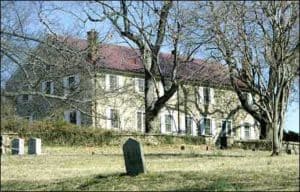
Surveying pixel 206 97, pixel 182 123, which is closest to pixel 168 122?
pixel 182 123

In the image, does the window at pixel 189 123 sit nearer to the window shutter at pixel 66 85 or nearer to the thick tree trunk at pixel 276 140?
the thick tree trunk at pixel 276 140

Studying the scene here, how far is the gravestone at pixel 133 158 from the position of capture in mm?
14094

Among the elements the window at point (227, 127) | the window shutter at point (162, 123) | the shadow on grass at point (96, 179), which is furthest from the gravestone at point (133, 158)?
the window at point (227, 127)

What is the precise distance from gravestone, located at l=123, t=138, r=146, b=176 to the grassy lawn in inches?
7.7

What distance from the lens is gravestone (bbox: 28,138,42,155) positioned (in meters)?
15.6

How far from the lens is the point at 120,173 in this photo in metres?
14.5

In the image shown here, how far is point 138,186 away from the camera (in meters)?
13.0

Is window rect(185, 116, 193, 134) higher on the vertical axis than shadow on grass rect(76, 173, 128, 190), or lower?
higher

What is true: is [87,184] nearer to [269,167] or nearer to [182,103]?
[269,167]

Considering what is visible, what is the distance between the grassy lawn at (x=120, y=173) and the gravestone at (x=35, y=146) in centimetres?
16

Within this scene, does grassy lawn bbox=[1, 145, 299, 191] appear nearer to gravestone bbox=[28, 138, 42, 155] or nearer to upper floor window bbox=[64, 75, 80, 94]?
gravestone bbox=[28, 138, 42, 155]

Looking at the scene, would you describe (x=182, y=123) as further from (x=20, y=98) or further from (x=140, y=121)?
(x=20, y=98)

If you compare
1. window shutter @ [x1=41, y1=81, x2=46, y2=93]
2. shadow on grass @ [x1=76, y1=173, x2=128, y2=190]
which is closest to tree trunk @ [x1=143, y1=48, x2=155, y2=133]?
shadow on grass @ [x1=76, y1=173, x2=128, y2=190]

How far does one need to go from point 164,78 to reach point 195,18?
10798 millimetres
